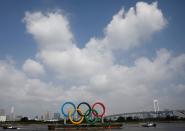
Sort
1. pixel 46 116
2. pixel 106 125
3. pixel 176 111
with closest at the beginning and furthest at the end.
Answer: pixel 106 125, pixel 176 111, pixel 46 116

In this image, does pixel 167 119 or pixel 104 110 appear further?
pixel 167 119

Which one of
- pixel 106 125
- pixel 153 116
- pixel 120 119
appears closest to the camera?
pixel 106 125

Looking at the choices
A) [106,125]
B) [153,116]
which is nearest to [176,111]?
[153,116]

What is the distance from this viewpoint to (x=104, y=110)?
220 ft

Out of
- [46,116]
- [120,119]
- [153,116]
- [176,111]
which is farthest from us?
[46,116]

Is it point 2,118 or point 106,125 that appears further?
point 2,118

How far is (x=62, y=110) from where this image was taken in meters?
63.9

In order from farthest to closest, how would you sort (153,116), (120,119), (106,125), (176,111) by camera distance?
(153,116)
(120,119)
(176,111)
(106,125)

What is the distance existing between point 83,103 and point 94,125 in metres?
8.28

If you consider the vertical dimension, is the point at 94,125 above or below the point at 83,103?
below

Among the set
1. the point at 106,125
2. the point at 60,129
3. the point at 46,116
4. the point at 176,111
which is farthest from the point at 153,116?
the point at 60,129

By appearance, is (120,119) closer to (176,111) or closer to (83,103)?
(176,111)

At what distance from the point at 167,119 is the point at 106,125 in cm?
9740

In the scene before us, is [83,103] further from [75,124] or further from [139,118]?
[139,118]
